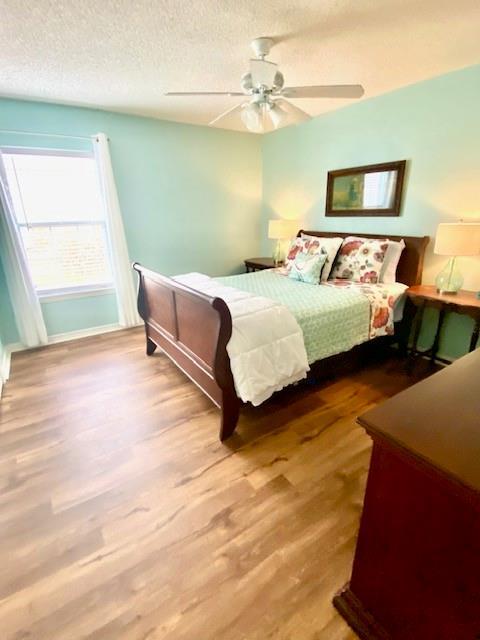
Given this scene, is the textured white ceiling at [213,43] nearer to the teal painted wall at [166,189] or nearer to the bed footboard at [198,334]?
the teal painted wall at [166,189]

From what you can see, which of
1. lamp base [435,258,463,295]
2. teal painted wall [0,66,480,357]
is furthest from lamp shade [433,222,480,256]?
teal painted wall [0,66,480,357]

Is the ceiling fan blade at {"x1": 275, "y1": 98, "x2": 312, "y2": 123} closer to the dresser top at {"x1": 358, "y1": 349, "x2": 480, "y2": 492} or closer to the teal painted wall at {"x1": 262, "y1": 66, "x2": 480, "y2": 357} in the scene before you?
the teal painted wall at {"x1": 262, "y1": 66, "x2": 480, "y2": 357}

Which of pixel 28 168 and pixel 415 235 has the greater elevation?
pixel 28 168

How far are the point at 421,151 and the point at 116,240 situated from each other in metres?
3.22

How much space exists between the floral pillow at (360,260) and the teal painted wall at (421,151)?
338 millimetres

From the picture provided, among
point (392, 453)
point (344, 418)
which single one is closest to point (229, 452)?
point (344, 418)

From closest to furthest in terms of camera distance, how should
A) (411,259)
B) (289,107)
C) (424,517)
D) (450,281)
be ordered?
(424,517)
(289,107)
(450,281)
(411,259)

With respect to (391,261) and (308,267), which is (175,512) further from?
(391,261)

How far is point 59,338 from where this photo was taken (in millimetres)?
3578

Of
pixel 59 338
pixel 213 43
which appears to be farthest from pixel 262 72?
pixel 59 338

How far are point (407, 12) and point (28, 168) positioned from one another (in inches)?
134

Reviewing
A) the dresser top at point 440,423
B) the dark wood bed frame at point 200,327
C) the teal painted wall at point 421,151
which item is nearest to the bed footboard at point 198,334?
the dark wood bed frame at point 200,327

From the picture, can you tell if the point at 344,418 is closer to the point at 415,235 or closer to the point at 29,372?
the point at 415,235

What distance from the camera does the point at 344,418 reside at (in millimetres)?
2203
